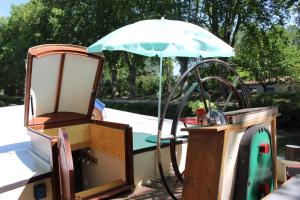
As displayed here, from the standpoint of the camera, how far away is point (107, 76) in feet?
114

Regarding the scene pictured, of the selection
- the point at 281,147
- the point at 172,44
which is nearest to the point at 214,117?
the point at 172,44

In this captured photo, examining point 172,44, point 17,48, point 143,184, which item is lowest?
point 143,184

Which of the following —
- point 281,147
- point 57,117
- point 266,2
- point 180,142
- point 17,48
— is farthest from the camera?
point 17,48

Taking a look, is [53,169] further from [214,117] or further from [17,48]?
A: [17,48]

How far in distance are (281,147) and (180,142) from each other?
841 cm

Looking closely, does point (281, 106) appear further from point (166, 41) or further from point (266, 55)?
point (166, 41)

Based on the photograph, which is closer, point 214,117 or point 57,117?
point 214,117

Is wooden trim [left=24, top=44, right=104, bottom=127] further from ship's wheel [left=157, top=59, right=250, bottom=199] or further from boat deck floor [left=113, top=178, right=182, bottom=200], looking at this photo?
boat deck floor [left=113, top=178, right=182, bottom=200]

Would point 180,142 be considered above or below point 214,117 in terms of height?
below

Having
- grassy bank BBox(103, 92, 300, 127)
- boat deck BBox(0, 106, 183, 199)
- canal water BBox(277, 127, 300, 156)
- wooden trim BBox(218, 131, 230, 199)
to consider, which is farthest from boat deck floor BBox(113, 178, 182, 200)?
grassy bank BBox(103, 92, 300, 127)

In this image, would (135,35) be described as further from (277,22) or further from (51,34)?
(51,34)

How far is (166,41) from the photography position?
3836 millimetres

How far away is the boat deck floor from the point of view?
→ 3.91m

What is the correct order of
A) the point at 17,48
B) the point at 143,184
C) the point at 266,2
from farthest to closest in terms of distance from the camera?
the point at 17,48, the point at 266,2, the point at 143,184
